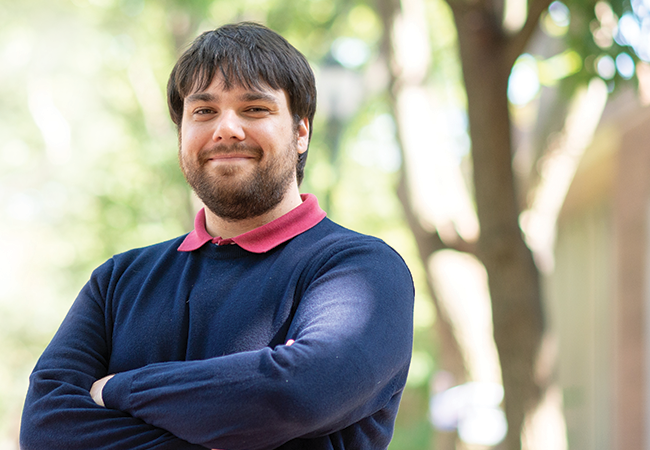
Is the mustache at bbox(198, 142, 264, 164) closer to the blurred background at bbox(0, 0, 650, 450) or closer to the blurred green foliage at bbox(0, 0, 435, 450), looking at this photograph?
the blurred background at bbox(0, 0, 650, 450)

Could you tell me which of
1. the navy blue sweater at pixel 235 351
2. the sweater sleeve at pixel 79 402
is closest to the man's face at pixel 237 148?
the navy blue sweater at pixel 235 351

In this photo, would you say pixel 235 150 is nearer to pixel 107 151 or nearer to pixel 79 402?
pixel 79 402

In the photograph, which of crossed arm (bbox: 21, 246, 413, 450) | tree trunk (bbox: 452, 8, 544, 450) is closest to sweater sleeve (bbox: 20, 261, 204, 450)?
crossed arm (bbox: 21, 246, 413, 450)

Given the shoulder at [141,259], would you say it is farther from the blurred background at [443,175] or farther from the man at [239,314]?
the blurred background at [443,175]

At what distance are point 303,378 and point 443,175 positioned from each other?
13.4ft

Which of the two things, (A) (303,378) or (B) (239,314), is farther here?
(B) (239,314)

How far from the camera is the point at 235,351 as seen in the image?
164 cm

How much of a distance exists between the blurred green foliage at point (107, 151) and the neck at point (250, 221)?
4676 mm

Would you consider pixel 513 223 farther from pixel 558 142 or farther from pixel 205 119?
pixel 205 119

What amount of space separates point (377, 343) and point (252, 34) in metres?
0.87

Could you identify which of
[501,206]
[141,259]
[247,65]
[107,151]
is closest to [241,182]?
[247,65]

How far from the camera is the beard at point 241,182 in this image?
1.76 metres

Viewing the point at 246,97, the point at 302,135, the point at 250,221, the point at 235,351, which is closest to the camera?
the point at 235,351

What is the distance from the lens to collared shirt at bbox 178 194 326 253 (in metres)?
1.79
